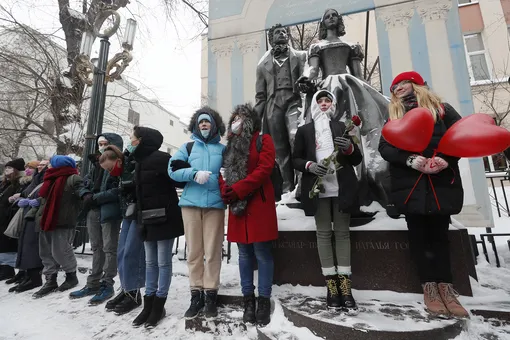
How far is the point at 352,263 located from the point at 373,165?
1223 mm

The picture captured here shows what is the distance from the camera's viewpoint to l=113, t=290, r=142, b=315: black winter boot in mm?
3184

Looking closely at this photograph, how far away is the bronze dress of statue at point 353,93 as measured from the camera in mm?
3484

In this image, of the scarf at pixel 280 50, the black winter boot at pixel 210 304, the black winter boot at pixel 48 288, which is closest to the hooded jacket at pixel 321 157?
the black winter boot at pixel 210 304

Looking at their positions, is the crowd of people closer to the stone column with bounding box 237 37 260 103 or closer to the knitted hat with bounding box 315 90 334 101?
the knitted hat with bounding box 315 90 334 101

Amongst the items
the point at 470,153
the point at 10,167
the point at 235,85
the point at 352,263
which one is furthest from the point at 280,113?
the point at 10,167

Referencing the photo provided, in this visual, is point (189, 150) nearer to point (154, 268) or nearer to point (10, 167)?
point (154, 268)

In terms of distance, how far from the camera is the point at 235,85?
7.29 meters

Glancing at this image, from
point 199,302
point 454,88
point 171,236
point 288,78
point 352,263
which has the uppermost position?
point 454,88

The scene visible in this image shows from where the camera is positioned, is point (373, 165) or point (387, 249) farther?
point (373, 165)

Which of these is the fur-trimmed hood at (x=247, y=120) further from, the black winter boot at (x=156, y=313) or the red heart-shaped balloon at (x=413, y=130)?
the black winter boot at (x=156, y=313)

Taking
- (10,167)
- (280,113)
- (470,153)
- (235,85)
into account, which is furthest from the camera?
(235,85)

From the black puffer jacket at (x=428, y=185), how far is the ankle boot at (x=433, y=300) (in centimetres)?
67

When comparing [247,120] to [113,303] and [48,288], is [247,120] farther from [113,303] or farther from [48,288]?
[48,288]

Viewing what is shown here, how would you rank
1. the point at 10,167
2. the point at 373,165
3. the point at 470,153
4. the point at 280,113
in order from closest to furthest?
the point at 470,153 < the point at 373,165 < the point at 280,113 < the point at 10,167
